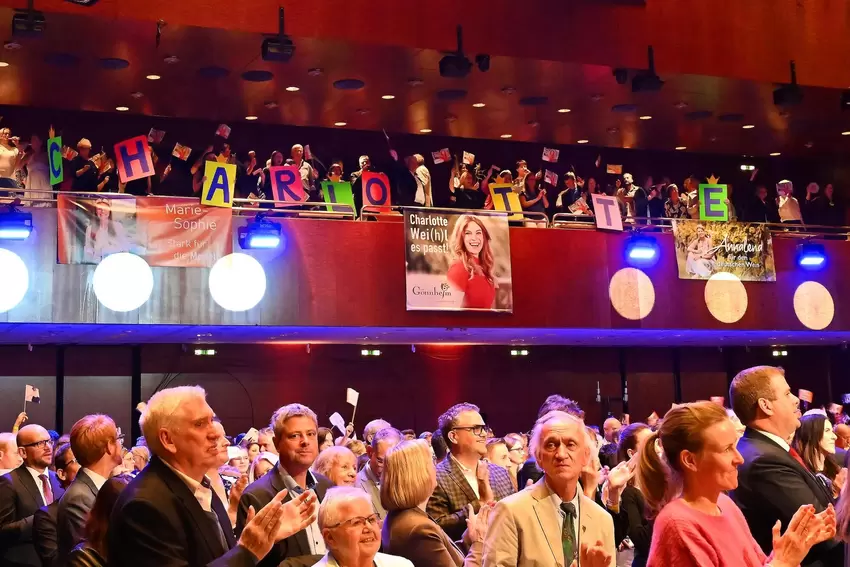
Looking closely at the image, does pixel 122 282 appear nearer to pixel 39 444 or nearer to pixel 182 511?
pixel 39 444

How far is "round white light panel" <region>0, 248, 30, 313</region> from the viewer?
11188mm

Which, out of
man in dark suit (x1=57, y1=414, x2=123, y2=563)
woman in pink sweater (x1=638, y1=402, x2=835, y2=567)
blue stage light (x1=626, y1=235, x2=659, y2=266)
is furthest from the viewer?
blue stage light (x1=626, y1=235, x2=659, y2=266)

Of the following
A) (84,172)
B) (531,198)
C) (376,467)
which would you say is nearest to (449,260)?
(531,198)

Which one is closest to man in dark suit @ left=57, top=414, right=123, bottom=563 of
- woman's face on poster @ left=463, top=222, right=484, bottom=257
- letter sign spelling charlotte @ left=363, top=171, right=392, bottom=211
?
woman's face on poster @ left=463, top=222, right=484, bottom=257

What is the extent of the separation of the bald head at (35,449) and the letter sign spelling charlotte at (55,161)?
6809mm

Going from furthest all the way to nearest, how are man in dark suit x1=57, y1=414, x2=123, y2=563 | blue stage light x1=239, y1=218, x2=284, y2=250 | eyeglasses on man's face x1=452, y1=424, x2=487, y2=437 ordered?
blue stage light x1=239, y1=218, x2=284, y2=250
eyeglasses on man's face x1=452, y1=424, x2=487, y2=437
man in dark suit x1=57, y1=414, x2=123, y2=563

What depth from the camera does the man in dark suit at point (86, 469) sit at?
4715mm

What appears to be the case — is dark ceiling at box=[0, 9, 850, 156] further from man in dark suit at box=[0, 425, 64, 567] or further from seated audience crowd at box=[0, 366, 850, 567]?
seated audience crowd at box=[0, 366, 850, 567]

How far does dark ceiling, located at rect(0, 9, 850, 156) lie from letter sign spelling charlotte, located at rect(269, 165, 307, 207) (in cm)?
112

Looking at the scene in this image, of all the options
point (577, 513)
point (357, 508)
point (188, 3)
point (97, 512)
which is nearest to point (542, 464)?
point (577, 513)

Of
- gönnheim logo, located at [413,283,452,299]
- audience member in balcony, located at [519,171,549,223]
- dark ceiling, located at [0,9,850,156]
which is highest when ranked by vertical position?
dark ceiling, located at [0,9,850,156]

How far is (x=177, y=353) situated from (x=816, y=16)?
10.2m

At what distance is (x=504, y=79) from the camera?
1282 cm

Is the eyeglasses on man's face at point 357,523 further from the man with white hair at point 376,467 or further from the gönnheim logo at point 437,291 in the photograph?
the gönnheim logo at point 437,291
